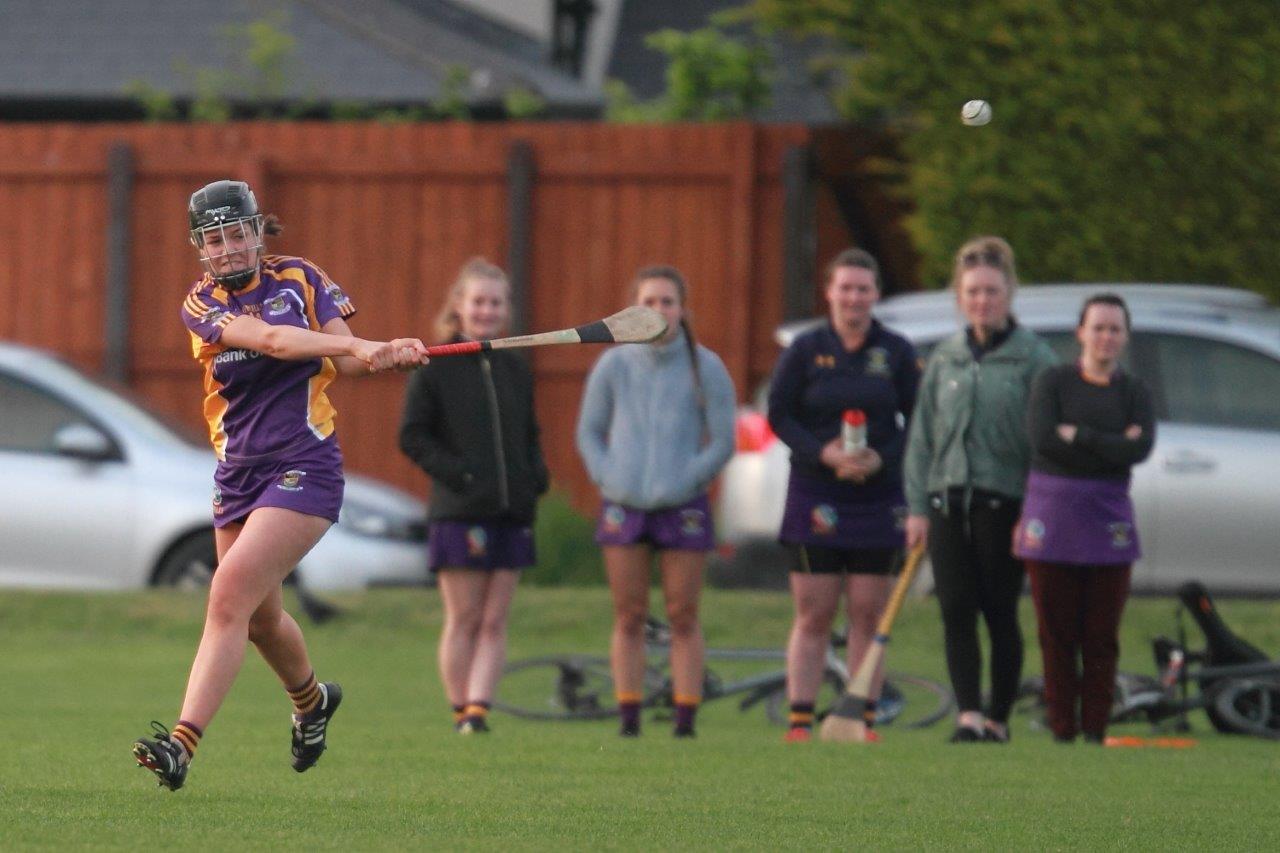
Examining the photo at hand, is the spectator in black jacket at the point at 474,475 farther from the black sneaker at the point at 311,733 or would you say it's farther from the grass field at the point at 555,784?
the black sneaker at the point at 311,733

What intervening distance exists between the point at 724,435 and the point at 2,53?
1634 cm

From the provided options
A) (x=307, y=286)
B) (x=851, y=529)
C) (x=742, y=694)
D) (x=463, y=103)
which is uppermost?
(x=463, y=103)

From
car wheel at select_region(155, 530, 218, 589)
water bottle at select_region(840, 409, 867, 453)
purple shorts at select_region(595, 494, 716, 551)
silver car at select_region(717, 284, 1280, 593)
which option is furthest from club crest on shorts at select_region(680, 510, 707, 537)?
car wheel at select_region(155, 530, 218, 589)

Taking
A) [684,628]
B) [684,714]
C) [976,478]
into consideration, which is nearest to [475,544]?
[684,628]

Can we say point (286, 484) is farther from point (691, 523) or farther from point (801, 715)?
point (801, 715)

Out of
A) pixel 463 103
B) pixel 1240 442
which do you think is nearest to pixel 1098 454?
pixel 1240 442

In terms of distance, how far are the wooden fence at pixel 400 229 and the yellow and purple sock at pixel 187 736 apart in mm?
11050

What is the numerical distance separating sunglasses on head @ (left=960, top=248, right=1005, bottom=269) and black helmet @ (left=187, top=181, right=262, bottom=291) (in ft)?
11.8

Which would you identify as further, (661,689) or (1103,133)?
(1103,133)

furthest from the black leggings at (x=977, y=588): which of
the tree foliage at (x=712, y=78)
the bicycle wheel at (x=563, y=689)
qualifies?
the tree foliage at (x=712, y=78)

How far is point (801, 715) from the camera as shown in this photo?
961cm

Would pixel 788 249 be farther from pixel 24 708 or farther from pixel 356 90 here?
pixel 24 708

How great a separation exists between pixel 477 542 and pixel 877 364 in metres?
1.80

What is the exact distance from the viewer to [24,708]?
1016cm
